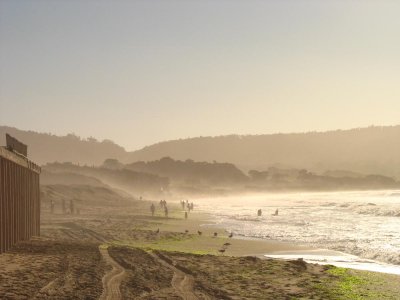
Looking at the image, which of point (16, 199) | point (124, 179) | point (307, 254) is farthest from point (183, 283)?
point (124, 179)

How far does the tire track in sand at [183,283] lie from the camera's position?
13.0m

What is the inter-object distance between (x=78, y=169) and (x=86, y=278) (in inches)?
4833

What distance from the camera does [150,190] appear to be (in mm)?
130875

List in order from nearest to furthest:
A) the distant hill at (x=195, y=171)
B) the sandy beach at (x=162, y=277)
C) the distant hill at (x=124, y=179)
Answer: the sandy beach at (x=162, y=277) < the distant hill at (x=124, y=179) < the distant hill at (x=195, y=171)

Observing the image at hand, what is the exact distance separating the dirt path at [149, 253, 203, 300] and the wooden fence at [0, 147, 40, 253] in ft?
18.8

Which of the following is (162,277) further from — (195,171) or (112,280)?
(195,171)

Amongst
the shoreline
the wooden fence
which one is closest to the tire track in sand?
the wooden fence

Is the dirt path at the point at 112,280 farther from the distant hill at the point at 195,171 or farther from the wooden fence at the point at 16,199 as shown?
the distant hill at the point at 195,171

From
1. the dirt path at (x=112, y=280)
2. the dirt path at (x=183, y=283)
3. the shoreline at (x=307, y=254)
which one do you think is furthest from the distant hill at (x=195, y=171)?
the dirt path at (x=183, y=283)

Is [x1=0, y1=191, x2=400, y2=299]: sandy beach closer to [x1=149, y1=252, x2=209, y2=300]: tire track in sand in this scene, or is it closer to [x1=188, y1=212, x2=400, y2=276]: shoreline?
[x1=149, y1=252, x2=209, y2=300]: tire track in sand

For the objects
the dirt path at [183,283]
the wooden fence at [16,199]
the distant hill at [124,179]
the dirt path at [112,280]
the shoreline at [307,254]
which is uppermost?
the distant hill at [124,179]

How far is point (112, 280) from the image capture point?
14.1 meters

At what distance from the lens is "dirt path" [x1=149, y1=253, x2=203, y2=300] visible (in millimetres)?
12998

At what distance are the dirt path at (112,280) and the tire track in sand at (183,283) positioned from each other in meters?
1.59
